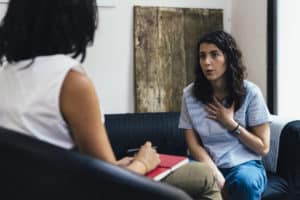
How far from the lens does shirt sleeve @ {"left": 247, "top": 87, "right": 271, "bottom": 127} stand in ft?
7.68

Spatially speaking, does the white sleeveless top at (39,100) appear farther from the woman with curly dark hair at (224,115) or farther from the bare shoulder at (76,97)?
the woman with curly dark hair at (224,115)

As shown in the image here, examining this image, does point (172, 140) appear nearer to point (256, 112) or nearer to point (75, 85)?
point (256, 112)

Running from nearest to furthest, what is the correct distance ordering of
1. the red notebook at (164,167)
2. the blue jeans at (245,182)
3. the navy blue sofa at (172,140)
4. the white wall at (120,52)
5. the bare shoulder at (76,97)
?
the bare shoulder at (76,97) < the red notebook at (164,167) < the blue jeans at (245,182) < the navy blue sofa at (172,140) < the white wall at (120,52)

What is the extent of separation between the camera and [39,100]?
112 cm

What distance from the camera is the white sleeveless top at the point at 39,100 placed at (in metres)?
1.12

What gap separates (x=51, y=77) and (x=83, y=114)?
4.9 inches

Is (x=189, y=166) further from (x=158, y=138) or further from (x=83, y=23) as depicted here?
(x=158, y=138)

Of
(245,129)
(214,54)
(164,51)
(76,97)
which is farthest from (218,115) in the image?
(76,97)

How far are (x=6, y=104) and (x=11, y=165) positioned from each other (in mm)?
223

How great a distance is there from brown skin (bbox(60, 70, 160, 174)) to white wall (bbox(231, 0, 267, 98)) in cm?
233

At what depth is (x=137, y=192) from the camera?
39.2 inches

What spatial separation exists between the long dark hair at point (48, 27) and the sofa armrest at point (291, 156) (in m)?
1.69

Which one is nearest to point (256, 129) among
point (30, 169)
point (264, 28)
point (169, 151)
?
point (169, 151)

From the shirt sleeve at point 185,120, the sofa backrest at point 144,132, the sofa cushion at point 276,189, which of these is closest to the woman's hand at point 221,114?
the shirt sleeve at point 185,120
